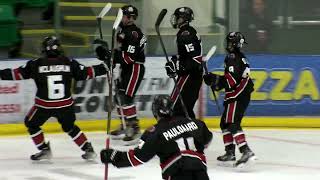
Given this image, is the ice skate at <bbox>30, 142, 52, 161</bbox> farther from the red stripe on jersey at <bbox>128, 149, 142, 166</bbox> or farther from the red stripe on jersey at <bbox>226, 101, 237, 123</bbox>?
the red stripe on jersey at <bbox>128, 149, 142, 166</bbox>

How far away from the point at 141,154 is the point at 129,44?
10.8 feet

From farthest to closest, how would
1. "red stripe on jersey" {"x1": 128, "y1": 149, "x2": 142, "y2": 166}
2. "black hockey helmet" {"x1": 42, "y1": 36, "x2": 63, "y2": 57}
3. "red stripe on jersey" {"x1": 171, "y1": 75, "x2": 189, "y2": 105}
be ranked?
"red stripe on jersey" {"x1": 171, "y1": 75, "x2": 189, "y2": 105} → "black hockey helmet" {"x1": 42, "y1": 36, "x2": 63, "y2": 57} → "red stripe on jersey" {"x1": 128, "y1": 149, "x2": 142, "y2": 166}

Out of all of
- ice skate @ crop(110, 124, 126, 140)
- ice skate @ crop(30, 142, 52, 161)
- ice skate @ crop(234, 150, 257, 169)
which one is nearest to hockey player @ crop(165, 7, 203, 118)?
ice skate @ crop(234, 150, 257, 169)

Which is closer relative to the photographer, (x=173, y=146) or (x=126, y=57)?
(x=173, y=146)

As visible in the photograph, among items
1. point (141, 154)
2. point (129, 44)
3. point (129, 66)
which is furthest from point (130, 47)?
point (141, 154)

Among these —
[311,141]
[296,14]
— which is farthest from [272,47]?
[311,141]

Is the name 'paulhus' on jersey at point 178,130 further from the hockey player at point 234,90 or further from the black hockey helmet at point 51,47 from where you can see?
the black hockey helmet at point 51,47

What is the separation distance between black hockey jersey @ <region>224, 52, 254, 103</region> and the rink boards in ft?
7.85

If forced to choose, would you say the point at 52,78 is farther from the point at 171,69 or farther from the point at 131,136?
the point at 131,136

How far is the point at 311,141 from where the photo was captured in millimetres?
8070

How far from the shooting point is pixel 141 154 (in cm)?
415

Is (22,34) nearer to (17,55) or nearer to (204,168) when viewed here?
→ (17,55)

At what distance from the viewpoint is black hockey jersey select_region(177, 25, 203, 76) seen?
6828 millimetres

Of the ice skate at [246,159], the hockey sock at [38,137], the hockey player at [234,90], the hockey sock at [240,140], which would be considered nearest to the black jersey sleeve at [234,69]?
the hockey player at [234,90]
